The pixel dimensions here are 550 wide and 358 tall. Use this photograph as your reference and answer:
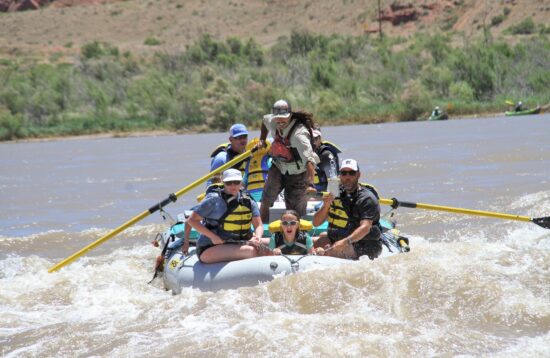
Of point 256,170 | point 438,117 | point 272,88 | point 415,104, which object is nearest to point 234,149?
point 256,170

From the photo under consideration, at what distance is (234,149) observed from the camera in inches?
436

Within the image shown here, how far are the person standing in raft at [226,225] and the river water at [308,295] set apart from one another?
45 centimetres

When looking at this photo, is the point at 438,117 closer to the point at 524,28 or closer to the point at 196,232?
the point at 524,28

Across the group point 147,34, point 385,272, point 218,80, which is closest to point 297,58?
point 218,80

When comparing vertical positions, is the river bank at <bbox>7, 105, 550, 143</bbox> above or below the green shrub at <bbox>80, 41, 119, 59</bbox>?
below

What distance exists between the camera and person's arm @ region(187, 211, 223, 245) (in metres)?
8.85

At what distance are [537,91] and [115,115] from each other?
20.2 m

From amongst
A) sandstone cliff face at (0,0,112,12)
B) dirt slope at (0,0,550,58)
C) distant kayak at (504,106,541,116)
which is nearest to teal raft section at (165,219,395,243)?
distant kayak at (504,106,541,116)

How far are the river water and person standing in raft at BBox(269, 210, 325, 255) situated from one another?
0.51 meters

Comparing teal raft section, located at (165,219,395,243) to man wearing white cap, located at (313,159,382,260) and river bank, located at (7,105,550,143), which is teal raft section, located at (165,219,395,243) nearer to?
man wearing white cap, located at (313,159,382,260)

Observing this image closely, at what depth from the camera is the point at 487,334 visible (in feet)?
24.2

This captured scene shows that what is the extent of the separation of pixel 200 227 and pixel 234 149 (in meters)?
2.39

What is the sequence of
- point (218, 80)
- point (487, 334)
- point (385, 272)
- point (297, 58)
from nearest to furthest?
point (487, 334) → point (385, 272) → point (218, 80) → point (297, 58)

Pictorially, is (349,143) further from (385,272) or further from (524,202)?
(385,272)
